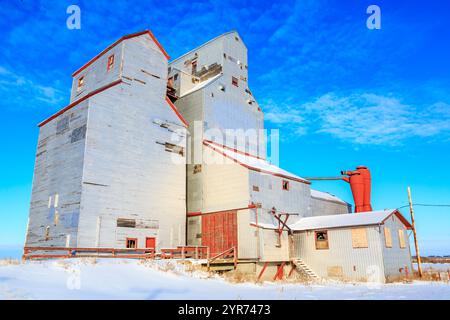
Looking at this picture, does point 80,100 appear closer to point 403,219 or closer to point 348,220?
point 348,220

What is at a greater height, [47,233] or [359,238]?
[47,233]

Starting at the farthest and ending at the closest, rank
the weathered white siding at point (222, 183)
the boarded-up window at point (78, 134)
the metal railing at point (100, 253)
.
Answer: the weathered white siding at point (222, 183) < the boarded-up window at point (78, 134) < the metal railing at point (100, 253)

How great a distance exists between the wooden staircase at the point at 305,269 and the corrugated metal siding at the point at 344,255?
450 mm

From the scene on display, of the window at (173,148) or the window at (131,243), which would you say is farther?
the window at (173,148)

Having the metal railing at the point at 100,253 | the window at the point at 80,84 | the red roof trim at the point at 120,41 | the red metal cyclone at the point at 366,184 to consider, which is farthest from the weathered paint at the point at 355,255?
the window at the point at 80,84

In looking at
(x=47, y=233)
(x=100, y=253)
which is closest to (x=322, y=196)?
(x=100, y=253)

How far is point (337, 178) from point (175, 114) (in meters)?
20.6

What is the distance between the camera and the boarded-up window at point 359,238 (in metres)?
28.0

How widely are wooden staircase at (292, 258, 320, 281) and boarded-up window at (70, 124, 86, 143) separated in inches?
783

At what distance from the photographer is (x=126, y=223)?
2884 cm

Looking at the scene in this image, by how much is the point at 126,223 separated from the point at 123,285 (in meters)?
13.2

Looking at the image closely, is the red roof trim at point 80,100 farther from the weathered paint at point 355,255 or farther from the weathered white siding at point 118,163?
the weathered paint at point 355,255
